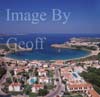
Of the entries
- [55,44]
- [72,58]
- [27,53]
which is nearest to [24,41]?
[27,53]

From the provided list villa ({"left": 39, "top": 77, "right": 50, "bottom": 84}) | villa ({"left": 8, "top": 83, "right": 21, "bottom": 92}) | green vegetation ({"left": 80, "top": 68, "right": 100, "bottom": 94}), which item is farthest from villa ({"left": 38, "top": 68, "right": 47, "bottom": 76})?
green vegetation ({"left": 80, "top": 68, "right": 100, "bottom": 94})

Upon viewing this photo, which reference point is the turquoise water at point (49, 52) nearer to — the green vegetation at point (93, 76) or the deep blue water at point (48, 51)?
the deep blue water at point (48, 51)

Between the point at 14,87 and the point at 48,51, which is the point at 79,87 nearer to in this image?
the point at 48,51

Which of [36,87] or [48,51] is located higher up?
[48,51]

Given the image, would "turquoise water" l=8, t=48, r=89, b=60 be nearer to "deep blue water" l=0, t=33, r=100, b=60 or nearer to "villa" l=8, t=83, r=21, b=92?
"deep blue water" l=0, t=33, r=100, b=60

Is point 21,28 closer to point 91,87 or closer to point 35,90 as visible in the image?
point 35,90

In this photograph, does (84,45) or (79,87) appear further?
(84,45)

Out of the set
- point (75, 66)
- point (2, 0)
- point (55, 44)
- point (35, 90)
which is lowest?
point (35, 90)

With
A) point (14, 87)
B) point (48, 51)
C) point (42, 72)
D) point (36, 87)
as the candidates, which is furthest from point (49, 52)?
point (14, 87)
